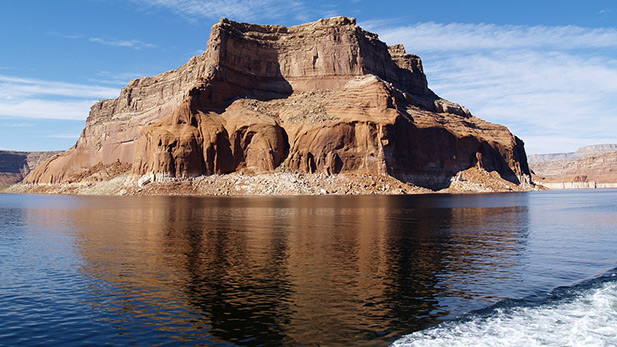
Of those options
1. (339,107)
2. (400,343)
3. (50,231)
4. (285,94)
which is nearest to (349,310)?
(400,343)

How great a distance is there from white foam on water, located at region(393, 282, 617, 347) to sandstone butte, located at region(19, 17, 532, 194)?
10305cm

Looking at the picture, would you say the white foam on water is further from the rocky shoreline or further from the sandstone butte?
the sandstone butte

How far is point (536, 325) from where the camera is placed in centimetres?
1692

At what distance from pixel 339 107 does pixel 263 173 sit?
3111cm

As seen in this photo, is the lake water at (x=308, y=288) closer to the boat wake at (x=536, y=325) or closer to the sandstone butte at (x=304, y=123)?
the boat wake at (x=536, y=325)

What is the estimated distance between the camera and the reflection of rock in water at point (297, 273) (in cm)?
1683

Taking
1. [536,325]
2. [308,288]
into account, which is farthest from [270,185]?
[536,325]

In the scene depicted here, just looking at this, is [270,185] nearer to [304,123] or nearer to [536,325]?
[304,123]

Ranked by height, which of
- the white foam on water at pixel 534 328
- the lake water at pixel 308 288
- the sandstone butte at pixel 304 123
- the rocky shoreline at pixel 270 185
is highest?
the sandstone butte at pixel 304 123

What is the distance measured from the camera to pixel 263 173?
128 m

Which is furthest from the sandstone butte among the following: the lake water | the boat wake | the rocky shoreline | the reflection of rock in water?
the boat wake

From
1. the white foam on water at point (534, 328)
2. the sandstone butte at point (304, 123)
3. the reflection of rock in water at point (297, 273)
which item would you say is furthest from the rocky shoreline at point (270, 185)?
the white foam on water at point (534, 328)

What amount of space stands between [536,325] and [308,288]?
9.17 m

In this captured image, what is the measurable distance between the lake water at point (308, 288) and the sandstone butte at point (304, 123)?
8875 centimetres
